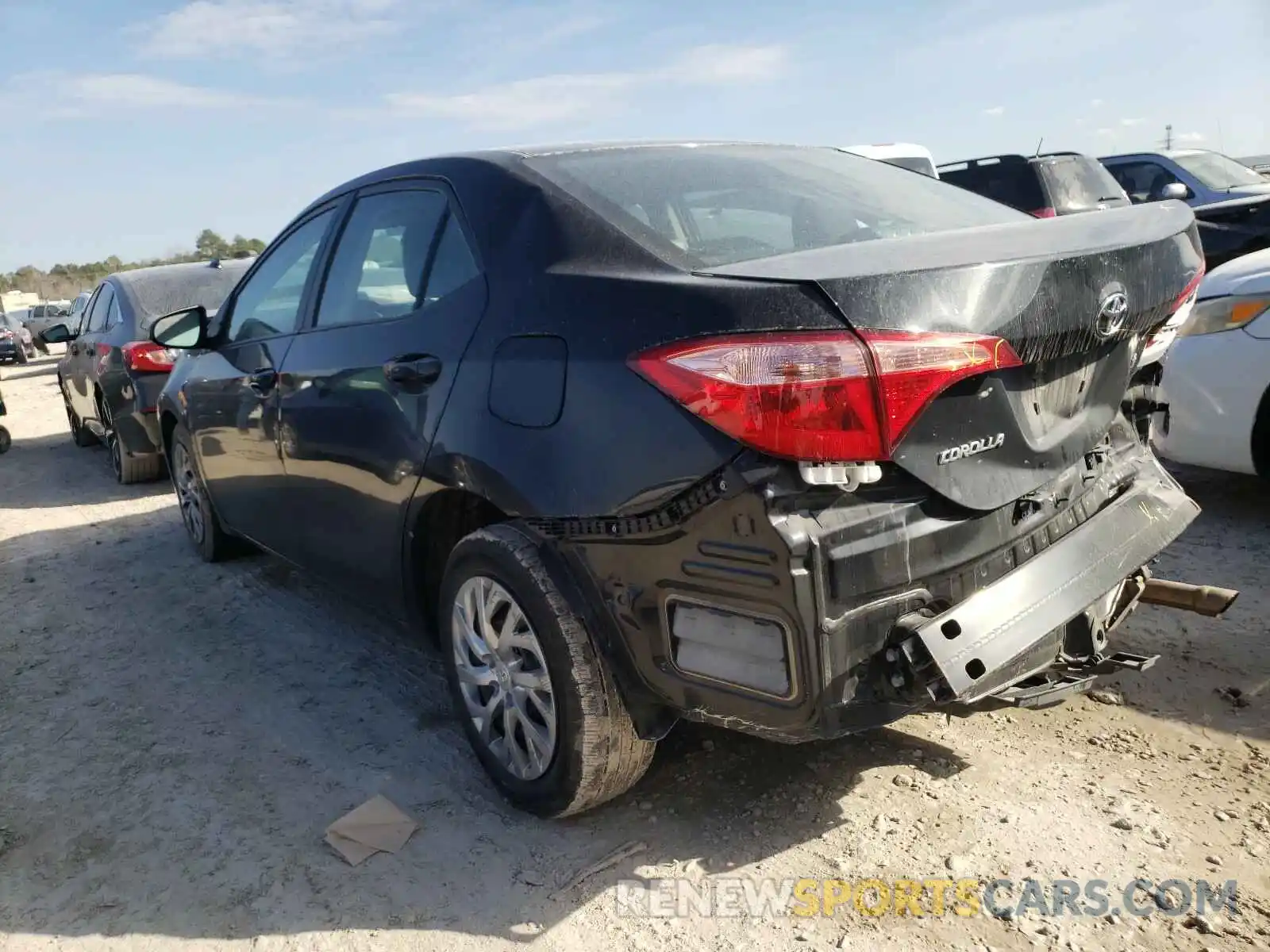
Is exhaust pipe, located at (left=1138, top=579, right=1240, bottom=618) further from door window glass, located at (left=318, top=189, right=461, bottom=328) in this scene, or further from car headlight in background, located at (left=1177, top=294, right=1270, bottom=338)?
door window glass, located at (left=318, top=189, right=461, bottom=328)

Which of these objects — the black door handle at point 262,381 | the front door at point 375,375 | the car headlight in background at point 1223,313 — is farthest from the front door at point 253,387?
the car headlight in background at point 1223,313

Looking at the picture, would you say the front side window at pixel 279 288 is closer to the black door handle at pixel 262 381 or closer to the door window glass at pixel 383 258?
the black door handle at pixel 262 381

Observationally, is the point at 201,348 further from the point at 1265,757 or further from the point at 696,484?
the point at 1265,757

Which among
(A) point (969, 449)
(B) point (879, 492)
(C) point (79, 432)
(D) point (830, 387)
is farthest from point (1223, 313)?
(C) point (79, 432)

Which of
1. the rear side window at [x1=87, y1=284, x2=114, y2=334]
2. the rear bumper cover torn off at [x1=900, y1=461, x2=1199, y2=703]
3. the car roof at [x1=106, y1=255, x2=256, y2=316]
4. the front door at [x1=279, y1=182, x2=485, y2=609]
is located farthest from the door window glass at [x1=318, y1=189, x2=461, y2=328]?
the rear side window at [x1=87, y1=284, x2=114, y2=334]

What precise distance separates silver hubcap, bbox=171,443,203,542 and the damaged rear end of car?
3.54 metres

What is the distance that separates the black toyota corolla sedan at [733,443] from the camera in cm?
209

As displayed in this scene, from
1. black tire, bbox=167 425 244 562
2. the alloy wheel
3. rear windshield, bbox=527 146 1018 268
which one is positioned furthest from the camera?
the alloy wheel

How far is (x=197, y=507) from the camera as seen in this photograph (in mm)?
5559

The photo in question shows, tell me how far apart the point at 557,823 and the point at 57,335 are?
26.8 feet

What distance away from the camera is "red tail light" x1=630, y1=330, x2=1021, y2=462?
2053mm

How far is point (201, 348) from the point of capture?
15.8 feet

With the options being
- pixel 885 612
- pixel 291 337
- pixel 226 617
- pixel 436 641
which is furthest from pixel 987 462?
pixel 226 617

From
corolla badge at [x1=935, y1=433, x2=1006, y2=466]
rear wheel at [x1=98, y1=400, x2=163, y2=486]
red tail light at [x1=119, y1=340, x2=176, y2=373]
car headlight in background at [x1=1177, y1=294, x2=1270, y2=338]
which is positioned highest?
corolla badge at [x1=935, y1=433, x2=1006, y2=466]
